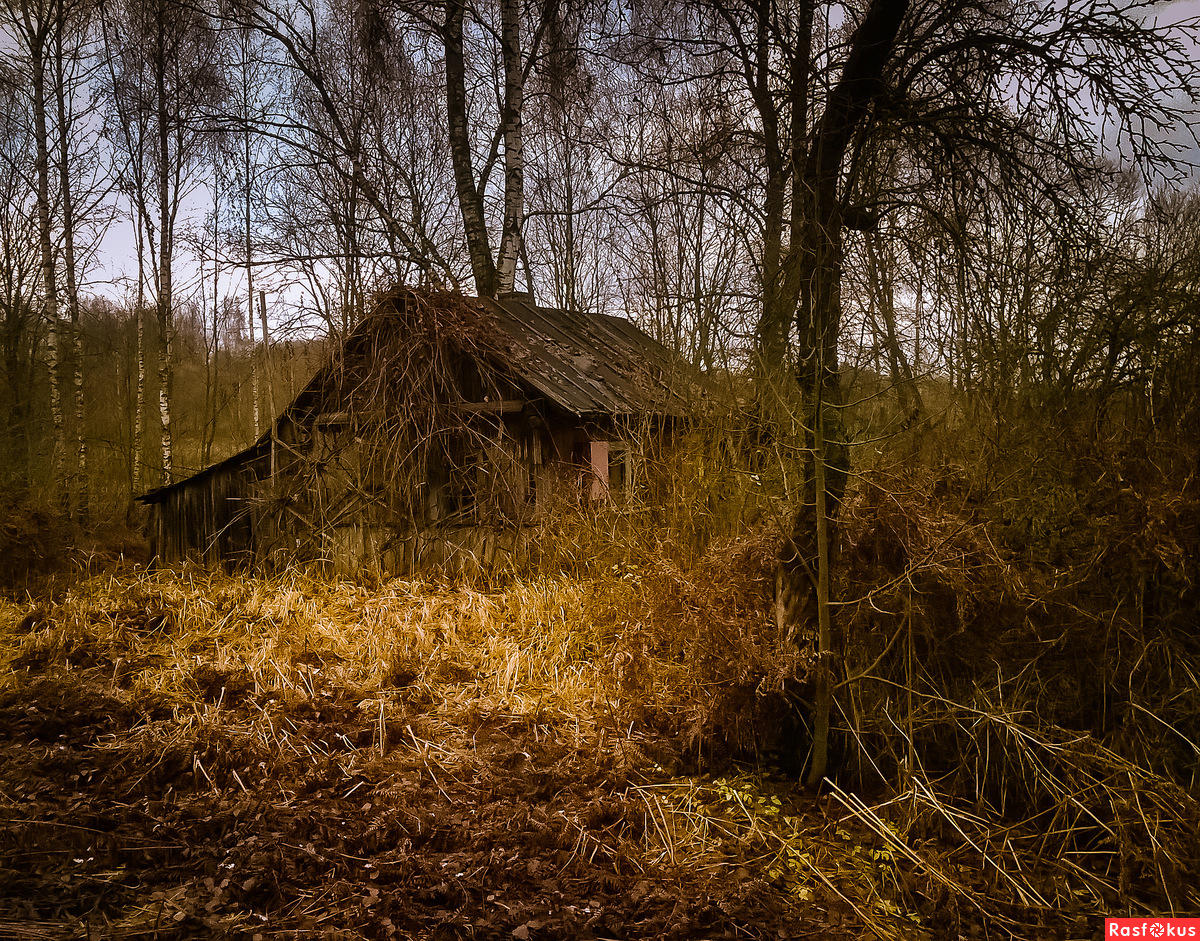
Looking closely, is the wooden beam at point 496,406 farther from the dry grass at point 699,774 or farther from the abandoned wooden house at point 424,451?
the dry grass at point 699,774

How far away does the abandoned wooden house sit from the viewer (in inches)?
343

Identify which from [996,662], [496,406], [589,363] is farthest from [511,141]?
[996,662]

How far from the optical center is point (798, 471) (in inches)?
177

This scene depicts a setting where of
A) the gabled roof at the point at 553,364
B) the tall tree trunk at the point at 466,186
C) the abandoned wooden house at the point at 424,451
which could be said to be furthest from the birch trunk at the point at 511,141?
the abandoned wooden house at the point at 424,451

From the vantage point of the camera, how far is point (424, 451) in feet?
28.9

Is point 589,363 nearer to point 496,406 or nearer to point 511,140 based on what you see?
point 496,406

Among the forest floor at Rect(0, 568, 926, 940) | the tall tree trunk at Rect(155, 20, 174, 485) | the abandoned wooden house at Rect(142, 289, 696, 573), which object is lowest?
the forest floor at Rect(0, 568, 926, 940)

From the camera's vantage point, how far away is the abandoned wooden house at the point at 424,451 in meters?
8.70

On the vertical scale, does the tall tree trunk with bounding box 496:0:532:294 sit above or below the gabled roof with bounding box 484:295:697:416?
above

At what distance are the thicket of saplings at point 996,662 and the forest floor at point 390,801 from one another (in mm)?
366

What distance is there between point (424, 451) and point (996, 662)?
6340mm

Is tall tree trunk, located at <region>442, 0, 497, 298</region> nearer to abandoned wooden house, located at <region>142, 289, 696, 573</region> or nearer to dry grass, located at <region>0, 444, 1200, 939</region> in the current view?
abandoned wooden house, located at <region>142, 289, 696, 573</region>

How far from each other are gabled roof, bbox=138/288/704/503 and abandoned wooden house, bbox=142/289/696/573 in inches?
1.4

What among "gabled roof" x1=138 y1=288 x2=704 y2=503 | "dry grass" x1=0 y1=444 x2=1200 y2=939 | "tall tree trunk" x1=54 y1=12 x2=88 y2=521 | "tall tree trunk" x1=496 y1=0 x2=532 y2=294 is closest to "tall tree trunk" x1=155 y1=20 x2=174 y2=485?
"tall tree trunk" x1=54 y1=12 x2=88 y2=521
